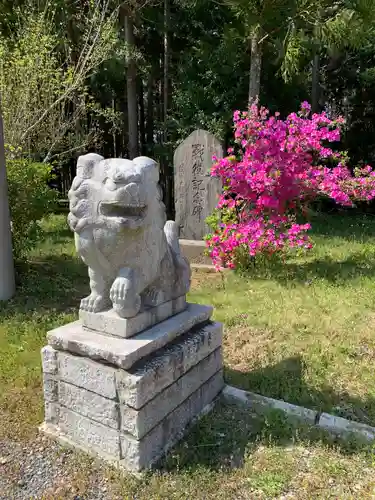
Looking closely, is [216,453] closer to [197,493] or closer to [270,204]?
[197,493]

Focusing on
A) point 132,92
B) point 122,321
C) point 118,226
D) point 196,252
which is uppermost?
point 132,92

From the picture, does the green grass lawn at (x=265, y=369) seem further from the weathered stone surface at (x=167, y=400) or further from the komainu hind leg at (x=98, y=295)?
the komainu hind leg at (x=98, y=295)

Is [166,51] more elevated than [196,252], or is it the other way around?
[166,51]

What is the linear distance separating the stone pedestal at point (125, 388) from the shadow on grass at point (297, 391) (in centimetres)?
61

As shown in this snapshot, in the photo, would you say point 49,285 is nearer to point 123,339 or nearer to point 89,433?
point 89,433

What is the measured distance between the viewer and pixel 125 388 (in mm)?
2354

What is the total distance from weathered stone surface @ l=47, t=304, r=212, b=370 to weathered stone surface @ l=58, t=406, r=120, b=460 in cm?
41

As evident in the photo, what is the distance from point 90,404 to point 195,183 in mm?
4763

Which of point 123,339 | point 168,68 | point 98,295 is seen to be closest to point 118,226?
point 98,295

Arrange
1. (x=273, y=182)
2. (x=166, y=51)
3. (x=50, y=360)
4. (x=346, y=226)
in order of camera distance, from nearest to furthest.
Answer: (x=50, y=360), (x=273, y=182), (x=346, y=226), (x=166, y=51)

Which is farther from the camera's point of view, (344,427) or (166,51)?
(166,51)

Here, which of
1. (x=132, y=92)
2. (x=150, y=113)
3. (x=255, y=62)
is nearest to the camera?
(x=255, y=62)

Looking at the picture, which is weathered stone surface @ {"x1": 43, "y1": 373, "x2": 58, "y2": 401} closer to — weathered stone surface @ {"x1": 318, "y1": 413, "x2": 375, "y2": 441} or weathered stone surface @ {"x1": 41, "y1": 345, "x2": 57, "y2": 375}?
weathered stone surface @ {"x1": 41, "y1": 345, "x2": 57, "y2": 375}

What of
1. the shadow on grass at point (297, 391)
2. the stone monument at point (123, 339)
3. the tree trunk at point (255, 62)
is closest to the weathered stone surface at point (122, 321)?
the stone monument at point (123, 339)
